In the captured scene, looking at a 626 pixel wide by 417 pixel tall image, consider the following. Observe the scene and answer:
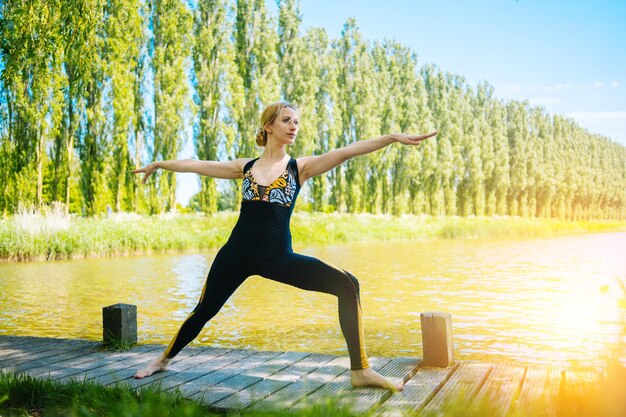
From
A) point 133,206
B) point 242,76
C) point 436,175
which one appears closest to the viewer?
point 133,206

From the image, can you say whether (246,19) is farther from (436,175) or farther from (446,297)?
(446,297)

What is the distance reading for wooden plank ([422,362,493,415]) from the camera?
3467mm

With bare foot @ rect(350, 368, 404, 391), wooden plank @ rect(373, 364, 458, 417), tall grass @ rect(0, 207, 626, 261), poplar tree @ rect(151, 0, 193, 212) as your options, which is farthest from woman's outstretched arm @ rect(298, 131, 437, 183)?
poplar tree @ rect(151, 0, 193, 212)

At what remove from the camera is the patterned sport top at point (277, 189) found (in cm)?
387

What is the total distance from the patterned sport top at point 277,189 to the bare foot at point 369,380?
1.13 meters

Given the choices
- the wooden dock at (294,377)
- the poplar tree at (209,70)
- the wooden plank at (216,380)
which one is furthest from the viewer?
the poplar tree at (209,70)

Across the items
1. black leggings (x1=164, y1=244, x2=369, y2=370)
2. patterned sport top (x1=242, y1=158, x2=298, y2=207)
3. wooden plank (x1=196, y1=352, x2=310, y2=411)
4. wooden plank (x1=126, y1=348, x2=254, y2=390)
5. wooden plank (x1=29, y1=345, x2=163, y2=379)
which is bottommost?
wooden plank (x1=29, y1=345, x2=163, y2=379)

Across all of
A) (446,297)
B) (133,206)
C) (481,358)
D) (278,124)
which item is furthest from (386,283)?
(133,206)

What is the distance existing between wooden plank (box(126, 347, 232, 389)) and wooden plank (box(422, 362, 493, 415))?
5.36 ft

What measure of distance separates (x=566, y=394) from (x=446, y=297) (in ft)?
22.7

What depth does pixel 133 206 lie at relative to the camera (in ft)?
80.4

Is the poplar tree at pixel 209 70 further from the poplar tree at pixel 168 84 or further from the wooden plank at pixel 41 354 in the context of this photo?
the wooden plank at pixel 41 354

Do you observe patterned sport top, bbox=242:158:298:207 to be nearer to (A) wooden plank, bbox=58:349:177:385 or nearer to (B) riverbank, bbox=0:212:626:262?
(A) wooden plank, bbox=58:349:177:385

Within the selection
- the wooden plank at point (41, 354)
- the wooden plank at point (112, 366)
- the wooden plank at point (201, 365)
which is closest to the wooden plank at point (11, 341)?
the wooden plank at point (41, 354)
